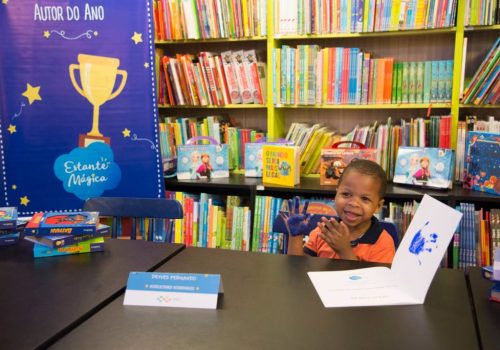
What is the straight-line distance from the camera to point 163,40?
308 centimetres

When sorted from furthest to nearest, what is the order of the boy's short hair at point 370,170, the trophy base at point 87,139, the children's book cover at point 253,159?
the children's book cover at point 253,159 → the trophy base at point 87,139 → the boy's short hair at point 370,170

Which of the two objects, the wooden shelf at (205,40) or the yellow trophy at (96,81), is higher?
the wooden shelf at (205,40)

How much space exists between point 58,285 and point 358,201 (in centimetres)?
100

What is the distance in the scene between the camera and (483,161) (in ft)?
7.89

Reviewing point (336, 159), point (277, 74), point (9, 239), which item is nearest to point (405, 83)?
point (336, 159)

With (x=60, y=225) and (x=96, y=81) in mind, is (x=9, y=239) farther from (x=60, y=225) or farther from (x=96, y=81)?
(x=96, y=81)

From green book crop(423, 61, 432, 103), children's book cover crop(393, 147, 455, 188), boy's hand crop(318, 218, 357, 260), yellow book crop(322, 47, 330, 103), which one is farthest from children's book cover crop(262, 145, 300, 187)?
boy's hand crop(318, 218, 357, 260)

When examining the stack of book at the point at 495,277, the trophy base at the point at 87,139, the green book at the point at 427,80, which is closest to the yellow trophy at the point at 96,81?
the trophy base at the point at 87,139

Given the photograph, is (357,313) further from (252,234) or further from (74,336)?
(252,234)

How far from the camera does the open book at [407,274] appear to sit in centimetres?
102

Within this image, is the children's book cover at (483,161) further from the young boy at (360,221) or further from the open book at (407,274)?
the open book at (407,274)

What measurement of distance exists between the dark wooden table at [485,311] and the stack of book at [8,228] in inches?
52.0

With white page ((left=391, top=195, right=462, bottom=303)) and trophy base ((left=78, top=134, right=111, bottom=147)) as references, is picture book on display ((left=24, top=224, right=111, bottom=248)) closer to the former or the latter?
white page ((left=391, top=195, right=462, bottom=303))

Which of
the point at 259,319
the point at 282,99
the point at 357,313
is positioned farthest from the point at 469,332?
the point at 282,99
